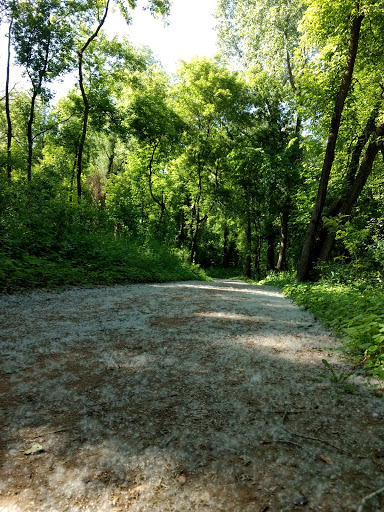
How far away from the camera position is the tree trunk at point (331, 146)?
7930 mm

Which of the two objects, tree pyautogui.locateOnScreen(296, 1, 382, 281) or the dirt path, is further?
tree pyautogui.locateOnScreen(296, 1, 382, 281)

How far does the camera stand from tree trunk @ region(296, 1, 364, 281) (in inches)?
312

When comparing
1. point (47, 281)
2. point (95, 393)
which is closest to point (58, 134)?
point (47, 281)

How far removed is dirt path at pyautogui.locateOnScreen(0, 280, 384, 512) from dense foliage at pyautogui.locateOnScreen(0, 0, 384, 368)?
107 centimetres

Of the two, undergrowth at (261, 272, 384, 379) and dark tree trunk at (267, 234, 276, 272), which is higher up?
dark tree trunk at (267, 234, 276, 272)

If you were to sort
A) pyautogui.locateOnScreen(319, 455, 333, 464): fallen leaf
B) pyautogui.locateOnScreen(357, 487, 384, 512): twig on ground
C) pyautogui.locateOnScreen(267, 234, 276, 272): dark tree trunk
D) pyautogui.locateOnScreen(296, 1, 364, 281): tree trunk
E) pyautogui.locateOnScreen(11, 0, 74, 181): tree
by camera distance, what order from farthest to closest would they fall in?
pyautogui.locateOnScreen(267, 234, 276, 272): dark tree trunk
pyautogui.locateOnScreen(11, 0, 74, 181): tree
pyautogui.locateOnScreen(296, 1, 364, 281): tree trunk
pyautogui.locateOnScreen(319, 455, 333, 464): fallen leaf
pyautogui.locateOnScreen(357, 487, 384, 512): twig on ground

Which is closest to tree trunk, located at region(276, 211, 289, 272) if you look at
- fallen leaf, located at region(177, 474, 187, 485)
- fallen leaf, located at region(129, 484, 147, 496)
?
fallen leaf, located at region(177, 474, 187, 485)

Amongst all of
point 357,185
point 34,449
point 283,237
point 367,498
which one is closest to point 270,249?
point 283,237

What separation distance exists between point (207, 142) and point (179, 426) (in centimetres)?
1687

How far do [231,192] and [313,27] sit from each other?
1113 centimetres

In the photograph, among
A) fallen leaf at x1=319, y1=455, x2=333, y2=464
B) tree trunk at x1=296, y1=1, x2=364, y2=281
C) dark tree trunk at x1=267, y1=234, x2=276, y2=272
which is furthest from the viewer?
dark tree trunk at x1=267, y1=234, x2=276, y2=272

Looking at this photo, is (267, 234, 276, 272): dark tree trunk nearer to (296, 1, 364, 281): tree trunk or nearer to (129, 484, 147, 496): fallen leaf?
(296, 1, 364, 281): tree trunk

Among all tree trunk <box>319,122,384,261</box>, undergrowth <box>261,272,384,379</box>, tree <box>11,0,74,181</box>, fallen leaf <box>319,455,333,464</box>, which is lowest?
fallen leaf <box>319,455,333,464</box>

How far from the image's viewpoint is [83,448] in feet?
4.70
